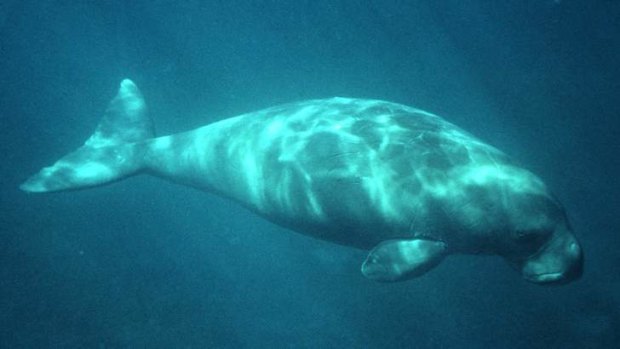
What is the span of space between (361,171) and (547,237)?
265 cm

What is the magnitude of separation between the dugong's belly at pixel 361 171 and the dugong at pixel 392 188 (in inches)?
0.6

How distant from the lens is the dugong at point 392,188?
17.8ft

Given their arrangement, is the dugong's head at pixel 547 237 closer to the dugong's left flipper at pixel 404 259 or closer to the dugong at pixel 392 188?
the dugong at pixel 392 188

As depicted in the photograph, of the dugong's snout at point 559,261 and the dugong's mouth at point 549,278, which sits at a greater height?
the dugong's snout at point 559,261

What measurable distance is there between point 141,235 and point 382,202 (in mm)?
9670

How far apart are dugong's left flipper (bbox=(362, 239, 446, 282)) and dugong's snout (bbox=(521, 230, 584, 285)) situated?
1.29m

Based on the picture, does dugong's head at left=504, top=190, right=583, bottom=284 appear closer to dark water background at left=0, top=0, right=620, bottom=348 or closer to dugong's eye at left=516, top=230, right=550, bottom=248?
dugong's eye at left=516, top=230, right=550, bottom=248

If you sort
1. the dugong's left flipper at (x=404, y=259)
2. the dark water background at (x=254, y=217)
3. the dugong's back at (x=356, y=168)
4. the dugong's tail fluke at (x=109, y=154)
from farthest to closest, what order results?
the dark water background at (x=254, y=217)
the dugong's tail fluke at (x=109, y=154)
the dugong's back at (x=356, y=168)
the dugong's left flipper at (x=404, y=259)

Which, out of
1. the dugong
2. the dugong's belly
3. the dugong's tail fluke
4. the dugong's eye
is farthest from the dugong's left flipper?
the dugong's tail fluke

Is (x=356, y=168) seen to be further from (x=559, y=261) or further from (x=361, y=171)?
(x=559, y=261)

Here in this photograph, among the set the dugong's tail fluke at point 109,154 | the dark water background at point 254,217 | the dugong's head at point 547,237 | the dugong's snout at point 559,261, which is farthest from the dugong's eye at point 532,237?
the dugong's tail fluke at point 109,154

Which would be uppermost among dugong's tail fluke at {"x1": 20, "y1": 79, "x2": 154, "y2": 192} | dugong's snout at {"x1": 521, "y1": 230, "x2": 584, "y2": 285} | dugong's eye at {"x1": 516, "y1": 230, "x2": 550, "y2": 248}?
dugong's tail fluke at {"x1": 20, "y1": 79, "x2": 154, "y2": 192}

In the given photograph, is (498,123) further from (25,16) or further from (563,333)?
(25,16)

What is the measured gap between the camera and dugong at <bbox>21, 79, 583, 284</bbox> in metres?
5.42
